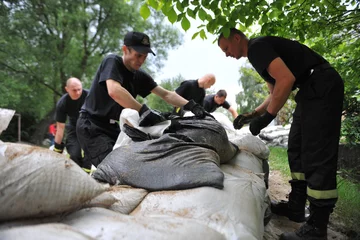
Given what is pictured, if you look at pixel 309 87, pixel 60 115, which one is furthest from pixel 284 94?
pixel 60 115

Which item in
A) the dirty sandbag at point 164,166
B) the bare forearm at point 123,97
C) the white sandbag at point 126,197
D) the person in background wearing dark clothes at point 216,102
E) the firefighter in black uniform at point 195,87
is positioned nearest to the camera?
the white sandbag at point 126,197

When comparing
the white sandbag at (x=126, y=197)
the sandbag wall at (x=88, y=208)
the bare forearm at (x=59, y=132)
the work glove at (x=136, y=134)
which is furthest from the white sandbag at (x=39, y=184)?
the bare forearm at (x=59, y=132)

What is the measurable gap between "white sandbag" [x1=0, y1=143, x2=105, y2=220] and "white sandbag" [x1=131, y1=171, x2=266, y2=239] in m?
0.33

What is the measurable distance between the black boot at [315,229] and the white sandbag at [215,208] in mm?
562

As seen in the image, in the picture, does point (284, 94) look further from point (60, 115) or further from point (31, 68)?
point (31, 68)

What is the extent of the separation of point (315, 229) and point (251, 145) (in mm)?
1009

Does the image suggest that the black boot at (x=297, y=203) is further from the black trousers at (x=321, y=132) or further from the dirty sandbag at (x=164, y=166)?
the dirty sandbag at (x=164, y=166)

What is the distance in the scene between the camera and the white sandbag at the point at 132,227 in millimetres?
882

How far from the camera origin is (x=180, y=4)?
2008 millimetres

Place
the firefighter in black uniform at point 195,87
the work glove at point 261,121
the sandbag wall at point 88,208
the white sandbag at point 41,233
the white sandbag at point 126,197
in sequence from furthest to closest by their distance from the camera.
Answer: the firefighter in black uniform at point 195,87
the work glove at point 261,121
the white sandbag at point 126,197
the sandbag wall at point 88,208
the white sandbag at point 41,233

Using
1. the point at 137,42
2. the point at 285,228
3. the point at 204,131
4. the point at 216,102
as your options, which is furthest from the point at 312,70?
the point at 216,102

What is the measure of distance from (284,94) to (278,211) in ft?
3.51

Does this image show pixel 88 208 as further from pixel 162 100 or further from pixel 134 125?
pixel 162 100

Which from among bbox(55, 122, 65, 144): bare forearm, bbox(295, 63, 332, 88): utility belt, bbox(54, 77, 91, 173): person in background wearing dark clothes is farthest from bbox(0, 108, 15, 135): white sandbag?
bbox(55, 122, 65, 144): bare forearm
